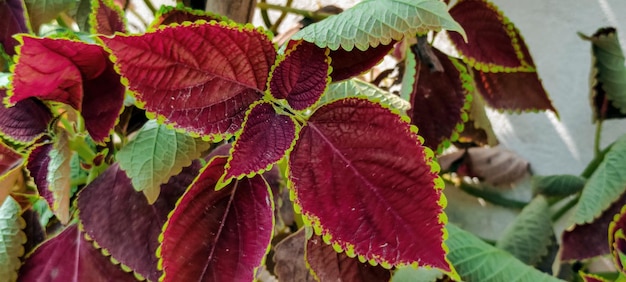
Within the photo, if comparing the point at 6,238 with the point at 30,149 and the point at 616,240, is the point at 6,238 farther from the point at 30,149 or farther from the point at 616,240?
the point at 616,240

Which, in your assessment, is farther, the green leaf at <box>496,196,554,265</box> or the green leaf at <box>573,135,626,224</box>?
the green leaf at <box>496,196,554,265</box>

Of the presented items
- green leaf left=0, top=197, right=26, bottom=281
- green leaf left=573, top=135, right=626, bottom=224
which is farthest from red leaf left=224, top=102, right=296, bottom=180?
green leaf left=573, top=135, right=626, bottom=224

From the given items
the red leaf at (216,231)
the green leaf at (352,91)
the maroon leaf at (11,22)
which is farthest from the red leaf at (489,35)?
the maroon leaf at (11,22)

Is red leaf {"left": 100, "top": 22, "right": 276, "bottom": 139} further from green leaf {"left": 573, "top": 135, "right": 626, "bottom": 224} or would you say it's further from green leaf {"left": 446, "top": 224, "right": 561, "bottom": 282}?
green leaf {"left": 573, "top": 135, "right": 626, "bottom": 224}

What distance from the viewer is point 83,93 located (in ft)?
1.22

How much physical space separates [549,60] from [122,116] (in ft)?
2.15

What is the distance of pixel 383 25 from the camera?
0.31 meters

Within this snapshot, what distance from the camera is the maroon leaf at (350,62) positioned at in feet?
1.16

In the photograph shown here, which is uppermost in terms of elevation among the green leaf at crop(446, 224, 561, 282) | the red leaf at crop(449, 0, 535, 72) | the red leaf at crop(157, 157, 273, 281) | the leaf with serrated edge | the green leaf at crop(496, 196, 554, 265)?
the leaf with serrated edge

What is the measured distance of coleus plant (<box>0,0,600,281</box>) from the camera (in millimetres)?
313

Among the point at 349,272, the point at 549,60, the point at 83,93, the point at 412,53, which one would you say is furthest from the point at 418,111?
the point at 549,60

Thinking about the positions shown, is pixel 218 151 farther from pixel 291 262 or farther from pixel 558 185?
pixel 558 185

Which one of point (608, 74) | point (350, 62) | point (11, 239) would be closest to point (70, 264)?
point (11, 239)

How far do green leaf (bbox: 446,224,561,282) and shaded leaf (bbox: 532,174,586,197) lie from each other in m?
0.26
